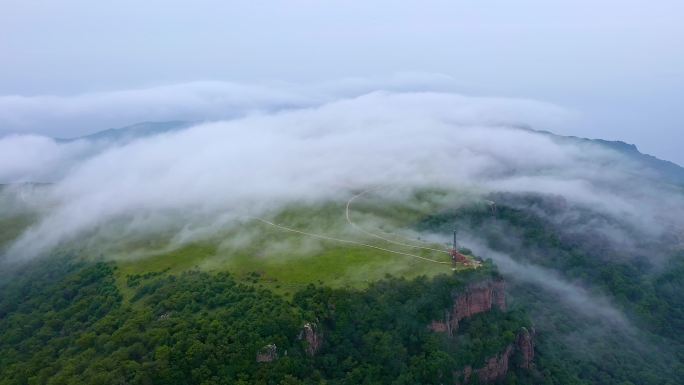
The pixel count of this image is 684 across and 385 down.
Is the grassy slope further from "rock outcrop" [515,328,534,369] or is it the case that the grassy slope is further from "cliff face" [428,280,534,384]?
"rock outcrop" [515,328,534,369]

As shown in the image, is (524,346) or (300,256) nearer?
(524,346)

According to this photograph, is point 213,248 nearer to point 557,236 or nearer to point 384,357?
point 384,357

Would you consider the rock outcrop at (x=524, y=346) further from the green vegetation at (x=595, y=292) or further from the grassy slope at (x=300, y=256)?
the grassy slope at (x=300, y=256)

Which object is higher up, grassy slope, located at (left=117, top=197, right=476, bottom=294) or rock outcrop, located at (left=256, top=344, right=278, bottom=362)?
grassy slope, located at (left=117, top=197, right=476, bottom=294)

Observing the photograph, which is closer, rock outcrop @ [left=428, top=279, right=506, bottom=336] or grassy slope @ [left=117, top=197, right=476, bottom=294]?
rock outcrop @ [left=428, top=279, right=506, bottom=336]

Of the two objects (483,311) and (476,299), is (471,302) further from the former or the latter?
(483,311)

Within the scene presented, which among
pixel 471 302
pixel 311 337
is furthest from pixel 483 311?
pixel 311 337

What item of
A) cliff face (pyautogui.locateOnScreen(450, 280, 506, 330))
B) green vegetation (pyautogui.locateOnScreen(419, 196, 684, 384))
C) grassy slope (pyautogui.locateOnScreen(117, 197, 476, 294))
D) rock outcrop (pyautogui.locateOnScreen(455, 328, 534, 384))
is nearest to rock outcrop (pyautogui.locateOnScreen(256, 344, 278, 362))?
grassy slope (pyautogui.locateOnScreen(117, 197, 476, 294))

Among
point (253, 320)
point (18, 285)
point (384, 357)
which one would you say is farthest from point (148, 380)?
point (18, 285)
